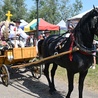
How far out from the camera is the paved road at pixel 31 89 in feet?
21.2

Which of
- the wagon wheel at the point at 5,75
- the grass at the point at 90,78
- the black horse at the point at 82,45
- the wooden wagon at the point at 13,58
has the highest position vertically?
the black horse at the point at 82,45

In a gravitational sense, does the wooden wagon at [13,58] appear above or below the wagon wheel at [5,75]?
above

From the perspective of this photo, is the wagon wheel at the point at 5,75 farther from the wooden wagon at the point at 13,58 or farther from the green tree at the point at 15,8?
the green tree at the point at 15,8

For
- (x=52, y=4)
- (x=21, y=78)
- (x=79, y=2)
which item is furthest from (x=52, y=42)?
(x=79, y=2)

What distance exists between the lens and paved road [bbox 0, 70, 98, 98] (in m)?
6.45

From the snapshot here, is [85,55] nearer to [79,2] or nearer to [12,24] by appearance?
[12,24]

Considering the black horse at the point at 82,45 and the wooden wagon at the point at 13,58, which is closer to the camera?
the black horse at the point at 82,45

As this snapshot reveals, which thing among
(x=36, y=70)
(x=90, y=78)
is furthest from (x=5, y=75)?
(x=90, y=78)

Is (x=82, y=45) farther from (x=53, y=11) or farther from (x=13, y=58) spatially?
(x=53, y=11)

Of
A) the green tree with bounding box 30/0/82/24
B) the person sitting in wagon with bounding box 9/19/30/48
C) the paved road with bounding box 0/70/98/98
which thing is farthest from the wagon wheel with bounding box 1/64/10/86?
the green tree with bounding box 30/0/82/24

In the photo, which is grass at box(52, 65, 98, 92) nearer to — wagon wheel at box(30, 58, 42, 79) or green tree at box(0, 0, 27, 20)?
wagon wheel at box(30, 58, 42, 79)

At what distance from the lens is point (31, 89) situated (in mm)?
7055

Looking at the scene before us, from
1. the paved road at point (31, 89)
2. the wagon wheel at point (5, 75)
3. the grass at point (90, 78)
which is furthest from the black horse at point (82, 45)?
the wagon wheel at point (5, 75)

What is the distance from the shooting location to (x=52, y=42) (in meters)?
6.39
